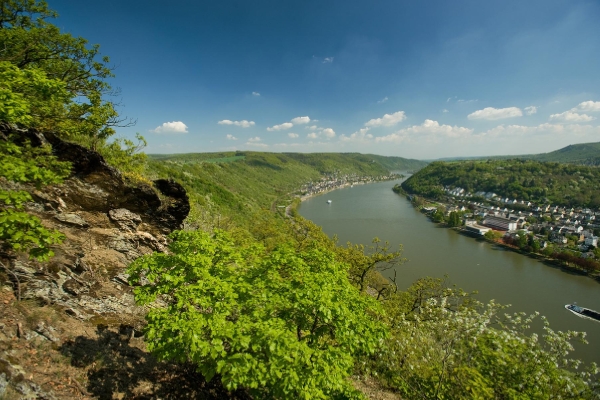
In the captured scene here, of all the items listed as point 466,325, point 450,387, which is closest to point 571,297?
point 466,325

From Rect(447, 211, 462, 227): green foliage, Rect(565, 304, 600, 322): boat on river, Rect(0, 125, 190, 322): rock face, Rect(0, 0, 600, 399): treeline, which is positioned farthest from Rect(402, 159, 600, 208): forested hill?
Rect(0, 125, 190, 322): rock face

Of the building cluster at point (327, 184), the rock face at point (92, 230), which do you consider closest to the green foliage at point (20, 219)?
the rock face at point (92, 230)

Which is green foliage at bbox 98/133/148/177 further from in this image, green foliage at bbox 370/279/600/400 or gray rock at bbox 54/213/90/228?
green foliage at bbox 370/279/600/400

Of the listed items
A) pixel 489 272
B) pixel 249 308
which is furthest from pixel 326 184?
pixel 249 308

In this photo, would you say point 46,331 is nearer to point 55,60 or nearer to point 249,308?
point 249,308

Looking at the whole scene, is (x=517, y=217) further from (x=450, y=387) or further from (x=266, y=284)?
(x=266, y=284)
